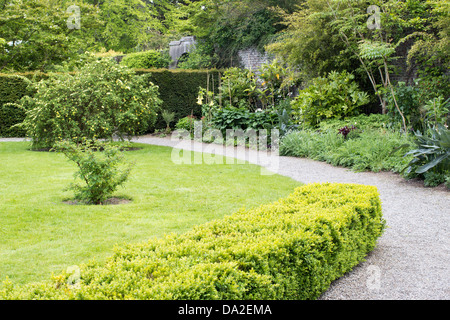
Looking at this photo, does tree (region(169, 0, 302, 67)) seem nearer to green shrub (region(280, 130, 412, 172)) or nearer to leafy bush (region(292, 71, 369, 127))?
leafy bush (region(292, 71, 369, 127))

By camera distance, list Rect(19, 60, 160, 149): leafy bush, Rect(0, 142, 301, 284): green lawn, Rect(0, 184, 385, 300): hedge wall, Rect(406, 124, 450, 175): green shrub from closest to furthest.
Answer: Rect(0, 184, 385, 300): hedge wall
Rect(0, 142, 301, 284): green lawn
Rect(406, 124, 450, 175): green shrub
Rect(19, 60, 160, 149): leafy bush

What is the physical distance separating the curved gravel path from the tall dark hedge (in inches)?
359

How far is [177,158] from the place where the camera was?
964cm

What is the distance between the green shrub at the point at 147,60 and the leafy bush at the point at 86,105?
379 inches

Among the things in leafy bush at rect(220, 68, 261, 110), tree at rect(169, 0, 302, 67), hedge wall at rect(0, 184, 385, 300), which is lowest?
hedge wall at rect(0, 184, 385, 300)

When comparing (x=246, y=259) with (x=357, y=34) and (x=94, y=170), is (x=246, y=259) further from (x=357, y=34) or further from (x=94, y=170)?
(x=357, y=34)

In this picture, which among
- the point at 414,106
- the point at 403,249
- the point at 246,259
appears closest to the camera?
the point at 246,259

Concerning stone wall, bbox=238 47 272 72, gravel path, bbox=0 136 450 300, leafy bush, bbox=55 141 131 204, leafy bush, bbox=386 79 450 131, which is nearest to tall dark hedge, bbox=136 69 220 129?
stone wall, bbox=238 47 272 72

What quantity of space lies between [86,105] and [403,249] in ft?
31.0

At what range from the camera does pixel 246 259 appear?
240 cm

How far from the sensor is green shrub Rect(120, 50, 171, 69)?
68.3 ft

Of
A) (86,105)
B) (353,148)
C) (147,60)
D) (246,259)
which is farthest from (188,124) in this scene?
(246,259)

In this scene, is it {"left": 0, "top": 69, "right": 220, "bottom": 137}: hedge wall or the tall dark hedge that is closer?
{"left": 0, "top": 69, "right": 220, "bottom": 137}: hedge wall

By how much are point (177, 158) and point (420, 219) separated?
19.5 ft
